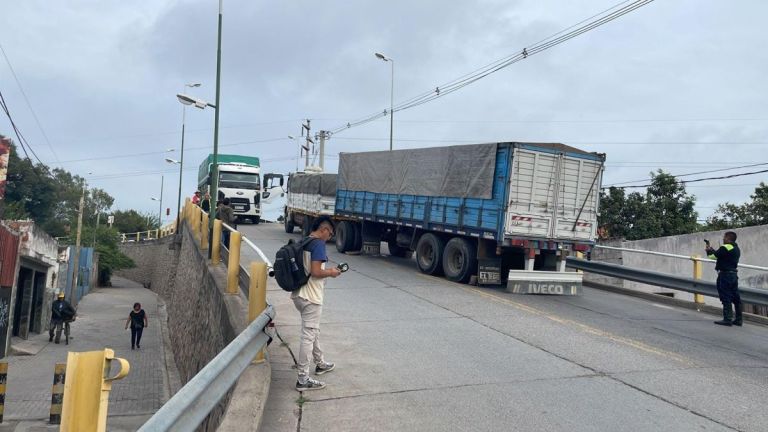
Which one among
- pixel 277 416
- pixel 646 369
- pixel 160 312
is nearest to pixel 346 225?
pixel 646 369

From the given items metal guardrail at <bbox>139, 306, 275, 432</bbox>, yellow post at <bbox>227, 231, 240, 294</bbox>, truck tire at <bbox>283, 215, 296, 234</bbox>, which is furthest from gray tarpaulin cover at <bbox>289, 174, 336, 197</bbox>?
metal guardrail at <bbox>139, 306, 275, 432</bbox>

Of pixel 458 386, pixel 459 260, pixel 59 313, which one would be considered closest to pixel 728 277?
pixel 459 260

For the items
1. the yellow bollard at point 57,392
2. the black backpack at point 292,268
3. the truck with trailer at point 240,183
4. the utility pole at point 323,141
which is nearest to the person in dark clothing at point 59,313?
the yellow bollard at point 57,392

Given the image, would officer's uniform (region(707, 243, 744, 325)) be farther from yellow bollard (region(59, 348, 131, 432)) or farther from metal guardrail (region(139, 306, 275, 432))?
yellow bollard (region(59, 348, 131, 432))

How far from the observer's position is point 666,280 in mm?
12719

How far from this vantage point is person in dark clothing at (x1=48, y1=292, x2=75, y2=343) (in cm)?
2060

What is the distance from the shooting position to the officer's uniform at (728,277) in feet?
33.1

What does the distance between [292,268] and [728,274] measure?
8.11 m

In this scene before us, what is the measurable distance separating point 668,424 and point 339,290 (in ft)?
25.3

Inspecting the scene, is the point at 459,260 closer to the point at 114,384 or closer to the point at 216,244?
the point at 216,244

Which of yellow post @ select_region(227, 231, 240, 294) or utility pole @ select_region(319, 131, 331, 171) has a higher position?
utility pole @ select_region(319, 131, 331, 171)

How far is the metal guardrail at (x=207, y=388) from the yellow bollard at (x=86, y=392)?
0.83ft

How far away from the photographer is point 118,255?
53.8 m

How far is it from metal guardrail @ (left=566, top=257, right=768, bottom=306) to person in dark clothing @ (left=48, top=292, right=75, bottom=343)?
54.9ft
